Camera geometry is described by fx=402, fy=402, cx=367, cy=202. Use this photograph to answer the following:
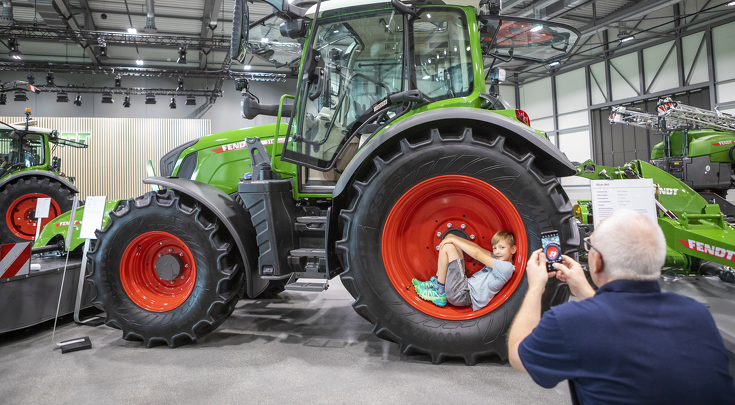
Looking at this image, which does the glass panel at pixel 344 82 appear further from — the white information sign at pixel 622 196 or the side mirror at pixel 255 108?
the white information sign at pixel 622 196

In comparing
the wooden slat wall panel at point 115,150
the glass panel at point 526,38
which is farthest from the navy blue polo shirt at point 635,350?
the wooden slat wall panel at point 115,150

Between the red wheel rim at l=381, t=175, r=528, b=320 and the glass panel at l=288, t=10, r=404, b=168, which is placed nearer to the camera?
the red wheel rim at l=381, t=175, r=528, b=320

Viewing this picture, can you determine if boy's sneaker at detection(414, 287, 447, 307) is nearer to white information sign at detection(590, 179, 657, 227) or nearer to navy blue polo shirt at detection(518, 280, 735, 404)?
white information sign at detection(590, 179, 657, 227)

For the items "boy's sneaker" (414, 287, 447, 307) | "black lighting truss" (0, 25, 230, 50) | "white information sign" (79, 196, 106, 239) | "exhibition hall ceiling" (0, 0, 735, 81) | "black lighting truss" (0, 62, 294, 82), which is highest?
"exhibition hall ceiling" (0, 0, 735, 81)

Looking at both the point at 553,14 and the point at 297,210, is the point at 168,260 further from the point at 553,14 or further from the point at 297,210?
the point at 553,14

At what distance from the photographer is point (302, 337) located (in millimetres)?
3041

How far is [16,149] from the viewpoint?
810 centimetres

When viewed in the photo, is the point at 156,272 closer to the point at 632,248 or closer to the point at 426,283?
the point at 426,283

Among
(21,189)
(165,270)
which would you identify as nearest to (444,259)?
(165,270)

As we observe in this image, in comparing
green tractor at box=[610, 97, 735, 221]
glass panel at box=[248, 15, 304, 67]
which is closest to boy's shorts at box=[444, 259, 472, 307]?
glass panel at box=[248, 15, 304, 67]

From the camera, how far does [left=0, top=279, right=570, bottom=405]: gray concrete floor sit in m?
2.10

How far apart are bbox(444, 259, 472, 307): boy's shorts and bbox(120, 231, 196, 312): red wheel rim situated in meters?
1.81

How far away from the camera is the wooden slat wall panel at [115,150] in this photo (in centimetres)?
1357

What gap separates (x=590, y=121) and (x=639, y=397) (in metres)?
17.1
